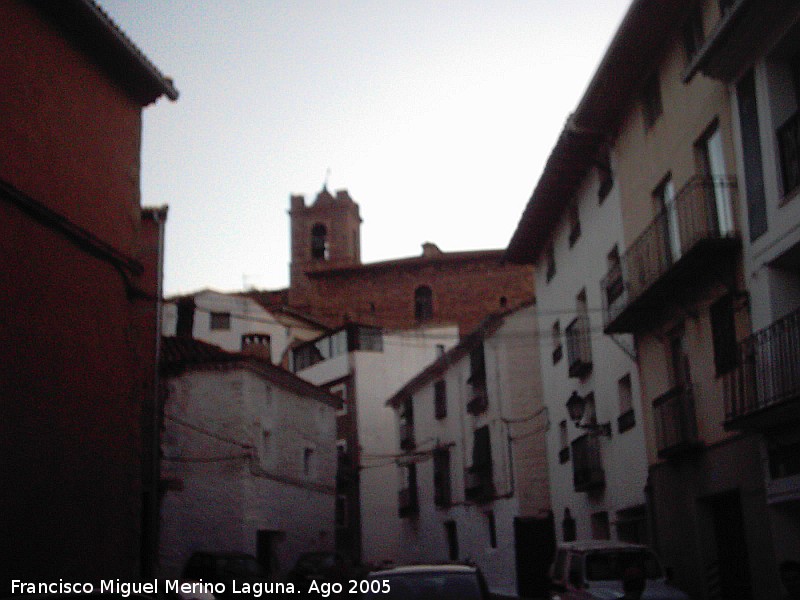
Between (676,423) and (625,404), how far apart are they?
3.84 meters

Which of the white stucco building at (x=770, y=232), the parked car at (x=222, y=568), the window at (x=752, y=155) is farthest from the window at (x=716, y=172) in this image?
the parked car at (x=222, y=568)

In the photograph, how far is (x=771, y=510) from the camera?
13.4 meters

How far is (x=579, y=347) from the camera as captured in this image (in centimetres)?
2289

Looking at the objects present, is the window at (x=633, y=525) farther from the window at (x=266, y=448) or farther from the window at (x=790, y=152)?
the window at (x=266, y=448)

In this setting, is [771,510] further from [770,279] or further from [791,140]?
[791,140]

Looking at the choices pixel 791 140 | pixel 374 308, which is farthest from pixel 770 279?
pixel 374 308

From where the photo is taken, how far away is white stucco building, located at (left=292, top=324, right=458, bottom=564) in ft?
144

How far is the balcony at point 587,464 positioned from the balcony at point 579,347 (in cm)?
145

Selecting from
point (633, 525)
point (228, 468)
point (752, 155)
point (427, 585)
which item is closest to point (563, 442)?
point (633, 525)

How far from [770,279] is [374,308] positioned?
46.9m

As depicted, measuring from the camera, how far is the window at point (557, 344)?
25.4 m

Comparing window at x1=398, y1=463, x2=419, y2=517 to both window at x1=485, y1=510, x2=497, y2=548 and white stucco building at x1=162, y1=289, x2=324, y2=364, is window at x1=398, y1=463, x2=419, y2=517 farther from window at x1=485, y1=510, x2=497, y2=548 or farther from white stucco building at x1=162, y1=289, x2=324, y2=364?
white stucco building at x1=162, y1=289, x2=324, y2=364

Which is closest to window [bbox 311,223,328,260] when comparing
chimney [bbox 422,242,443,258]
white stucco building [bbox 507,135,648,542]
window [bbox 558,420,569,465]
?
chimney [bbox 422,242,443,258]

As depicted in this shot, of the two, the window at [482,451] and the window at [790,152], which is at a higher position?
the window at [790,152]
